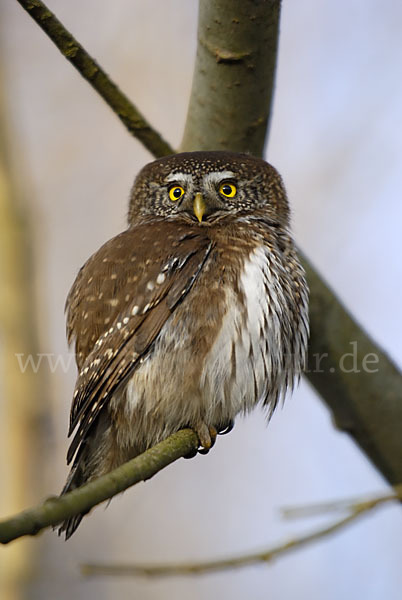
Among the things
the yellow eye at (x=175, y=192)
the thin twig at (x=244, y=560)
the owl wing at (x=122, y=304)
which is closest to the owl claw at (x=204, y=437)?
the owl wing at (x=122, y=304)

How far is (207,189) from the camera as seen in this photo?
13.7 ft

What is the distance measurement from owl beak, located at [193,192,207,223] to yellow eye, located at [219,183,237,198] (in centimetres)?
19

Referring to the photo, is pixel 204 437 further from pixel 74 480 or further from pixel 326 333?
pixel 326 333

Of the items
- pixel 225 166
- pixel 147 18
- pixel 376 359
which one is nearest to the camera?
pixel 225 166

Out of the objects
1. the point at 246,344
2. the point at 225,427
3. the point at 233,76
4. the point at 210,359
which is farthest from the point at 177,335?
the point at 233,76

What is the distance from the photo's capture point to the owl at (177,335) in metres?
3.55

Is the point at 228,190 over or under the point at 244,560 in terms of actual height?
over

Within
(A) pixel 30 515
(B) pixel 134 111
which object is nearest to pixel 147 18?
(B) pixel 134 111

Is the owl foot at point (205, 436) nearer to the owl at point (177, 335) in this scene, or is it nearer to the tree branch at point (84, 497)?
the owl at point (177, 335)

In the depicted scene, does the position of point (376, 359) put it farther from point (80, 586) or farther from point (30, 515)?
point (80, 586)

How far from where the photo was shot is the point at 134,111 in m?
4.34

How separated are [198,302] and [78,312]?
59 centimetres

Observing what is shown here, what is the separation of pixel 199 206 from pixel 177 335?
2.53 ft

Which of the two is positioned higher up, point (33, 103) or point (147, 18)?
point (147, 18)
